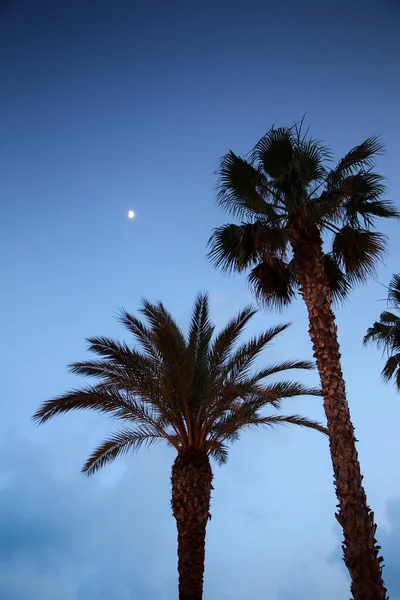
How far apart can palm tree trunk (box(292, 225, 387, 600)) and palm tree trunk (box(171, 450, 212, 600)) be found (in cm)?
483

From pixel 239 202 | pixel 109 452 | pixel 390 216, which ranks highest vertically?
pixel 239 202

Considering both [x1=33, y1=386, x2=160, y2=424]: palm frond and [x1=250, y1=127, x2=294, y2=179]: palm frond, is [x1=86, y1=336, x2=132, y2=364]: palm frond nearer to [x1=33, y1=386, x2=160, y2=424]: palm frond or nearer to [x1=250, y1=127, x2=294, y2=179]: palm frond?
[x1=33, y1=386, x2=160, y2=424]: palm frond

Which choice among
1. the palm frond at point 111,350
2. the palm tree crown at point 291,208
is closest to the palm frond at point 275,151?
the palm tree crown at point 291,208

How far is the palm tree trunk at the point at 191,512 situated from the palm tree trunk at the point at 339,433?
15.9ft

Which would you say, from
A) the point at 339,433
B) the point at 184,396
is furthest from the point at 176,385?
the point at 339,433

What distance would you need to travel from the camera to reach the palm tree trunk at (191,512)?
38.6 ft

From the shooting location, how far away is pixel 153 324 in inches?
509

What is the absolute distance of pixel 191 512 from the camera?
1224 cm

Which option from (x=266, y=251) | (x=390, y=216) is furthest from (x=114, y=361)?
(x=390, y=216)

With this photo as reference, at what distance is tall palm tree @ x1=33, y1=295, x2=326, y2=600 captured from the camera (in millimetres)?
12258

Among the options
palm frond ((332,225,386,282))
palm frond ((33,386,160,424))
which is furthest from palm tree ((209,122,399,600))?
palm frond ((33,386,160,424))

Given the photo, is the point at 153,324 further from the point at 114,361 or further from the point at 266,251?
the point at 266,251

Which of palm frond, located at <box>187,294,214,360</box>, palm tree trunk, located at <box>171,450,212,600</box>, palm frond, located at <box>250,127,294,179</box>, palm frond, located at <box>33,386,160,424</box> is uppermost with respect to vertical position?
palm frond, located at <box>250,127,294,179</box>

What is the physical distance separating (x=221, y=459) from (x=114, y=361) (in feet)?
28.1
